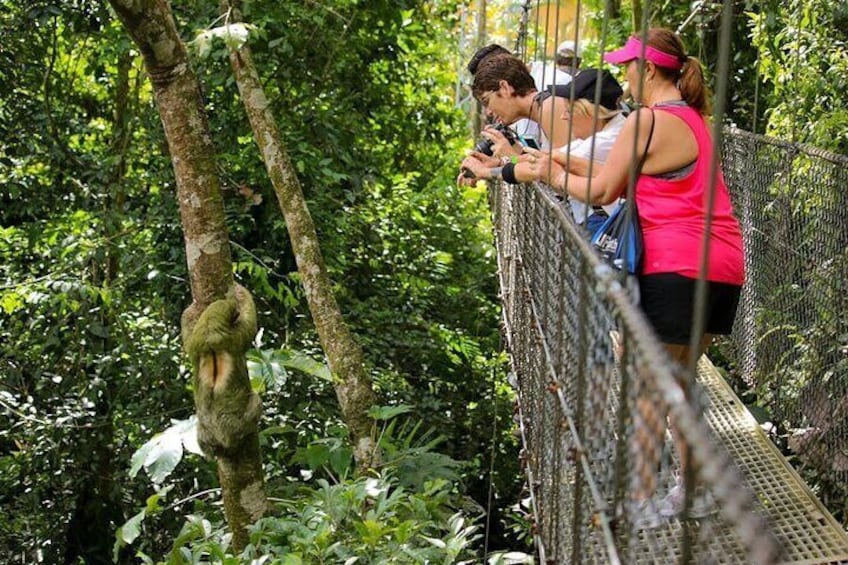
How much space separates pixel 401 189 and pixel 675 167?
379 centimetres

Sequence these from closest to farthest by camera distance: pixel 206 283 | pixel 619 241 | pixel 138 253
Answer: pixel 619 241 → pixel 206 283 → pixel 138 253

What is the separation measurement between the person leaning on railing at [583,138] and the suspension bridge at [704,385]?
0.08 metres

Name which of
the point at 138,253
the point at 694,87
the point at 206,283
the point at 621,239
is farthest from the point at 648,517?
the point at 138,253

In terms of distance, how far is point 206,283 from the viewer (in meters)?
2.16

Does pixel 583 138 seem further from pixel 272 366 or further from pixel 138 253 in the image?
pixel 138 253

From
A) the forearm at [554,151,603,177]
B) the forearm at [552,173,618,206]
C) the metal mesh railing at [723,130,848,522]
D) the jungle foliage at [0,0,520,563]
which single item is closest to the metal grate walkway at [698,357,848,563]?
the metal mesh railing at [723,130,848,522]

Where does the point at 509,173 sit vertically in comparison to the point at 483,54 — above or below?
below

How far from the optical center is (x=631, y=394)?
0.95 metres

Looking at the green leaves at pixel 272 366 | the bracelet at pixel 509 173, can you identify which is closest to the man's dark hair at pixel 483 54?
the bracelet at pixel 509 173

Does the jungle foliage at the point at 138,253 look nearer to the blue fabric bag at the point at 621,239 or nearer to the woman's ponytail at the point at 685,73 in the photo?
the blue fabric bag at the point at 621,239

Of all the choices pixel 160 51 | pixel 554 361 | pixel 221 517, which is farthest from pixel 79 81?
pixel 554 361

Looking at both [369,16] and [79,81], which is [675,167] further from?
[79,81]

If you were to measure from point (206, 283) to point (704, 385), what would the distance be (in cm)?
129

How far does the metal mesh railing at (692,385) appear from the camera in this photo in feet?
2.95
